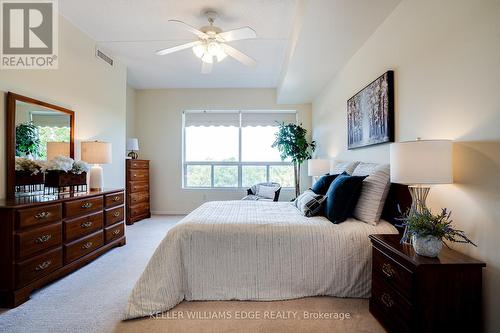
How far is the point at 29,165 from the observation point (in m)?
2.54

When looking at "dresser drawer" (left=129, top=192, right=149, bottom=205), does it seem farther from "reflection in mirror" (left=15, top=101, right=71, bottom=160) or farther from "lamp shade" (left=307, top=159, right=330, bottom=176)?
"lamp shade" (left=307, top=159, right=330, bottom=176)

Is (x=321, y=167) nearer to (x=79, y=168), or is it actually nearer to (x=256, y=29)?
(x=256, y=29)

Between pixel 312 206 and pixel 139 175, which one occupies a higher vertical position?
pixel 139 175

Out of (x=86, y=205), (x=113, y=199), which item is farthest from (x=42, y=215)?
(x=113, y=199)

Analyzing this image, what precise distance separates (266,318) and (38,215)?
2080mm

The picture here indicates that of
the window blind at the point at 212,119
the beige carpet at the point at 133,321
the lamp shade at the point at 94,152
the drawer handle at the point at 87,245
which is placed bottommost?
the beige carpet at the point at 133,321

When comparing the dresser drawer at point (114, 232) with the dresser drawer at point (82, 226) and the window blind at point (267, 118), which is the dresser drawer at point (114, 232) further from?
the window blind at point (267, 118)

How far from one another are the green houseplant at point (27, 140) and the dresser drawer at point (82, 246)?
105cm

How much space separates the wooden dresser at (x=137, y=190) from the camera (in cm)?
457

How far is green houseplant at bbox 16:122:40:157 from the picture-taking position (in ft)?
8.09

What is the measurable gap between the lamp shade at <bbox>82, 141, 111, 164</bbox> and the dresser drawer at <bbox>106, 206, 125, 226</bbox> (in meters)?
0.66

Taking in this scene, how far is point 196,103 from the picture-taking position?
5523 millimetres

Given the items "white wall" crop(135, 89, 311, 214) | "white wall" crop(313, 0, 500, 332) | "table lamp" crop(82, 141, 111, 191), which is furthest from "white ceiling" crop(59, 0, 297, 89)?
"table lamp" crop(82, 141, 111, 191)

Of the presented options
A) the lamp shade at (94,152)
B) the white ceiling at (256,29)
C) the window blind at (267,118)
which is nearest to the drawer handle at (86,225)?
the lamp shade at (94,152)
